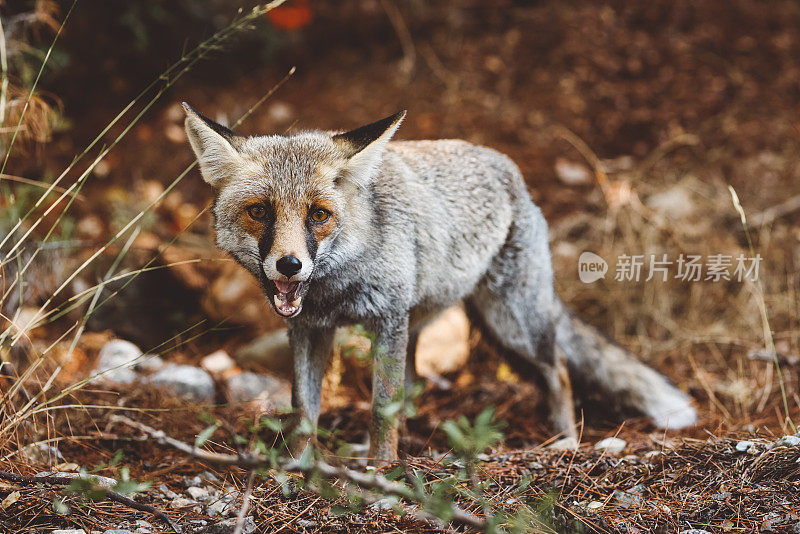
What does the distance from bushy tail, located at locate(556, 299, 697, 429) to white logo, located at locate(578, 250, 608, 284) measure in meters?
1.11

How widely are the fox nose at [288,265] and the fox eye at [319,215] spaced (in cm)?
34

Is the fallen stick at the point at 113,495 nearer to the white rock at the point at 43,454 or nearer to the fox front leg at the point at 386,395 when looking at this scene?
the white rock at the point at 43,454

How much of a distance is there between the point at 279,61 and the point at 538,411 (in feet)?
18.5

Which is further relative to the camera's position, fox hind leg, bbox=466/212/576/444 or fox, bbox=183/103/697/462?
fox hind leg, bbox=466/212/576/444

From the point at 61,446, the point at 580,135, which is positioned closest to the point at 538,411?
the point at 61,446

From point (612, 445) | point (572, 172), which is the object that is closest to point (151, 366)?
point (612, 445)

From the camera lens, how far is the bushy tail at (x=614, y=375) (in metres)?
4.62

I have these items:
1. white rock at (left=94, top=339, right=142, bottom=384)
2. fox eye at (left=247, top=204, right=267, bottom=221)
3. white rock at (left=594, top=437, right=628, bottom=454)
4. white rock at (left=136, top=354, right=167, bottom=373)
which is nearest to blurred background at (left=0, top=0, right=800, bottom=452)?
white rock at (left=94, top=339, right=142, bottom=384)

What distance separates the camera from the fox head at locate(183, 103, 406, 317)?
117 inches

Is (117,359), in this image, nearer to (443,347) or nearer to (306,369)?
(306,369)

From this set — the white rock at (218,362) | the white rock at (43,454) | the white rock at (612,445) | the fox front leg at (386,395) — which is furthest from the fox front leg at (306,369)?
the white rock at (218,362)

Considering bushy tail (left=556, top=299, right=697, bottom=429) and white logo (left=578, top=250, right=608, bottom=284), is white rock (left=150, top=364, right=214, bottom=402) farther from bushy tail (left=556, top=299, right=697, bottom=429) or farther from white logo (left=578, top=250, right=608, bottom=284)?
white logo (left=578, top=250, right=608, bottom=284)

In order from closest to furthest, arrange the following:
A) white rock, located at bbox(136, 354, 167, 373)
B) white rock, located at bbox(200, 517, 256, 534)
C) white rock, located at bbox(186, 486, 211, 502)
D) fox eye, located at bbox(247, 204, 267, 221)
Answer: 1. white rock, located at bbox(200, 517, 256, 534)
2. fox eye, located at bbox(247, 204, 267, 221)
3. white rock, located at bbox(186, 486, 211, 502)
4. white rock, located at bbox(136, 354, 167, 373)

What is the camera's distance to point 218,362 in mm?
5363
